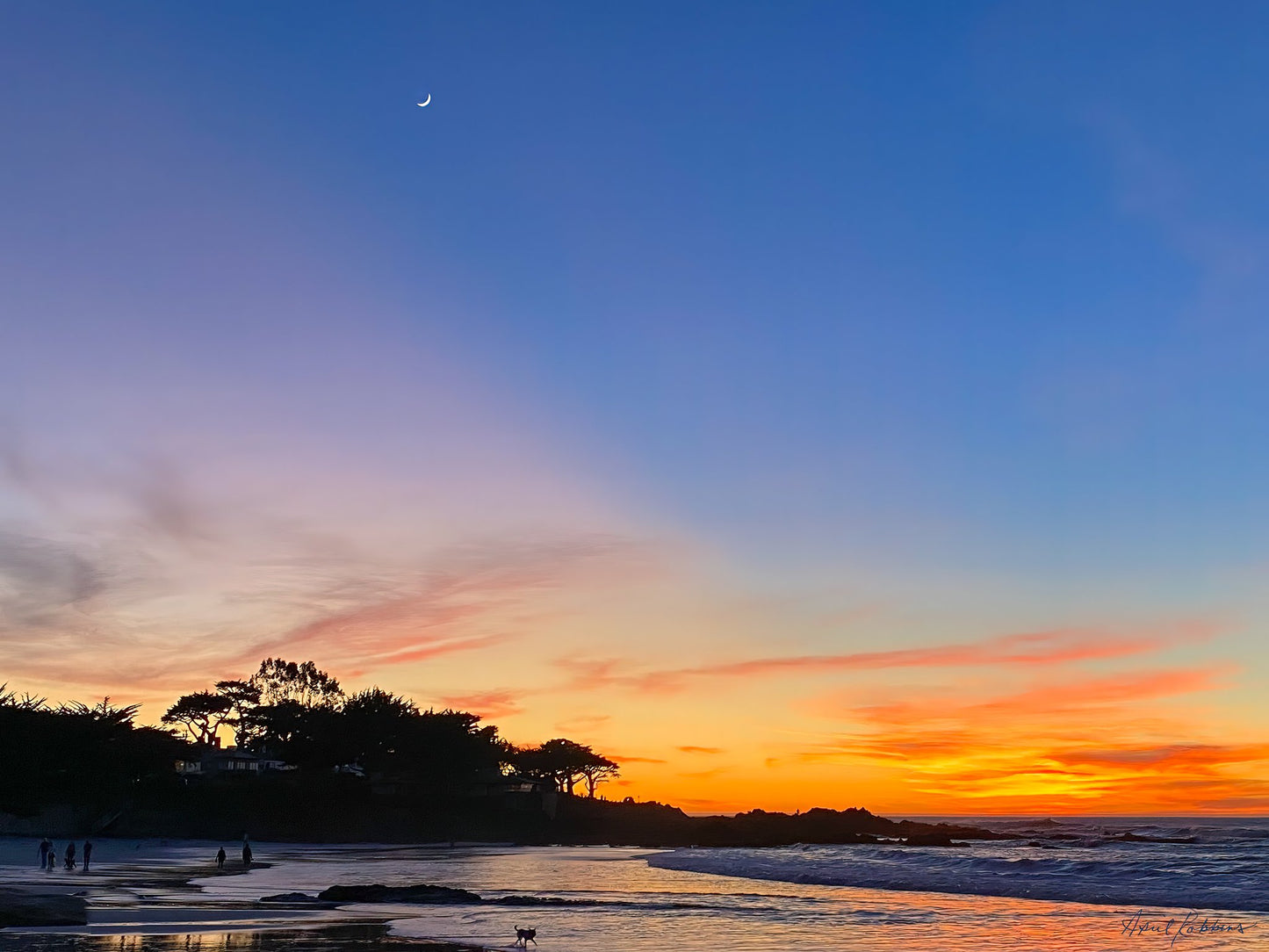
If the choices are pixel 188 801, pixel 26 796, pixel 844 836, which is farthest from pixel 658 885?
pixel 188 801

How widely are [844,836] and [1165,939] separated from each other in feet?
224

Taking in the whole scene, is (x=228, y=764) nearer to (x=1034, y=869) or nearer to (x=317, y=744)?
(x=317, y=744)

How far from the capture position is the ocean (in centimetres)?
2578

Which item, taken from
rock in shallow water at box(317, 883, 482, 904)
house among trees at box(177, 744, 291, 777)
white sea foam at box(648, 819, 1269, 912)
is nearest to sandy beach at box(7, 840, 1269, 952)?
rock in shallow water at box(317, 883, 482, 904)

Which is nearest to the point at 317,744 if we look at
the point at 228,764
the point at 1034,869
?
the point at 228,764

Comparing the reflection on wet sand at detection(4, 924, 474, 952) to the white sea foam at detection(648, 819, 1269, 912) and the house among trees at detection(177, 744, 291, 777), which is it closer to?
the white sea foam at detection(648, 819, 1269, 912)

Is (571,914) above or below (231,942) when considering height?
below

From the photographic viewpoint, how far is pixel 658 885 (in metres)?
43.8

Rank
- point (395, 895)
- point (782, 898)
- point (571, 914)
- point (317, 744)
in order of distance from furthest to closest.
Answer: point (317, 744) < point (782, 898) < point (395, 895) < point (571, 914)

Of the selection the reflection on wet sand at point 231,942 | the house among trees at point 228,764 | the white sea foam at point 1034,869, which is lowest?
the white sea foam at point 1034,869

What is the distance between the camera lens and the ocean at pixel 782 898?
25781mm

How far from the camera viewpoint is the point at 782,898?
Answer: 38656 mm

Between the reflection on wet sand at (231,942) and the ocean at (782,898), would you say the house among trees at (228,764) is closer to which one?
the ocean at (782,898)

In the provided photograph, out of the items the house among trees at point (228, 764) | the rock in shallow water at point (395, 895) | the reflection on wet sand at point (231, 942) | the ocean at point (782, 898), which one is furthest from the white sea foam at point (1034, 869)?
the house among trees at point (228, 764)
